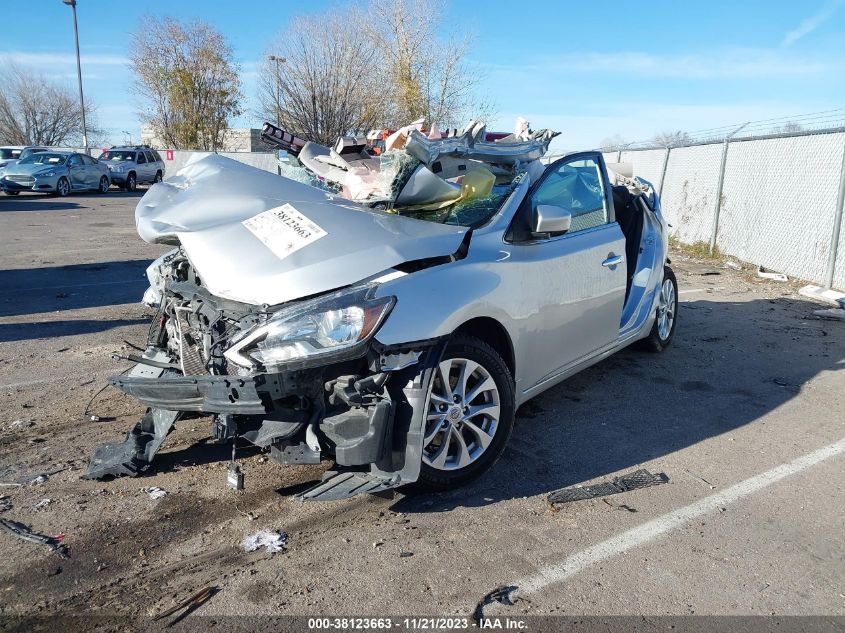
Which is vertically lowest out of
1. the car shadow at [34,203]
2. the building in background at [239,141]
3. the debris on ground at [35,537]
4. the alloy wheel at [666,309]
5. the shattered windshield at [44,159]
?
the debris on ground at [35,537]

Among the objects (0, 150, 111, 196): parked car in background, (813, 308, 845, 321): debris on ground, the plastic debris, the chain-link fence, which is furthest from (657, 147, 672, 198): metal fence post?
(0, 150, 111, 196): parked car in background

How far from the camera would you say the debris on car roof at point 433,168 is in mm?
4258

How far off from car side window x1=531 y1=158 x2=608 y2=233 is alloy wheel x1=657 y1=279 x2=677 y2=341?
5.16 ft

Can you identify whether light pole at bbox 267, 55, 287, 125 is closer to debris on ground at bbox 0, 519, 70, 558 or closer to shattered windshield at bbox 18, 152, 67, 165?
shattered windshield at bbox 18, 152, 67, 165

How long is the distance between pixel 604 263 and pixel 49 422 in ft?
13.0

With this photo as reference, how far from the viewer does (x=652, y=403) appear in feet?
17.1

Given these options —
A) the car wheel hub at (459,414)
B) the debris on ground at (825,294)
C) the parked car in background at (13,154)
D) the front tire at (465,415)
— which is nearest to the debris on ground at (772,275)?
the debris on ground at (825,294)

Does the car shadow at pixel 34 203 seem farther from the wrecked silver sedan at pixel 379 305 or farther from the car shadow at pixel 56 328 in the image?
the wrecked silver sedan at pixel 379 305

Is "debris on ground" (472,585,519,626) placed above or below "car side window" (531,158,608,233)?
below

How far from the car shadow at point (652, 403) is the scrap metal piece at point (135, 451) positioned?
1.41 metres

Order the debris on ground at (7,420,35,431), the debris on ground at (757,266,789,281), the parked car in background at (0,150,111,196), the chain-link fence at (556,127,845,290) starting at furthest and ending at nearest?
the parked car in background at (0,150,111,196) → the debris on ground at (757,266,789,281) → the chain-link fence at (556,127,845,290) → the debris on ground at (7,420,35,431)

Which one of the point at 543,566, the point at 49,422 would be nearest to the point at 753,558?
the point at 543,566

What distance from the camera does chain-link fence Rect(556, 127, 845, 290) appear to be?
34.2 feet

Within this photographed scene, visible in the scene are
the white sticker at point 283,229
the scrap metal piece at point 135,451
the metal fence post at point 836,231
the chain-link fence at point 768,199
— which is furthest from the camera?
the chain-link fence at point 768,199
